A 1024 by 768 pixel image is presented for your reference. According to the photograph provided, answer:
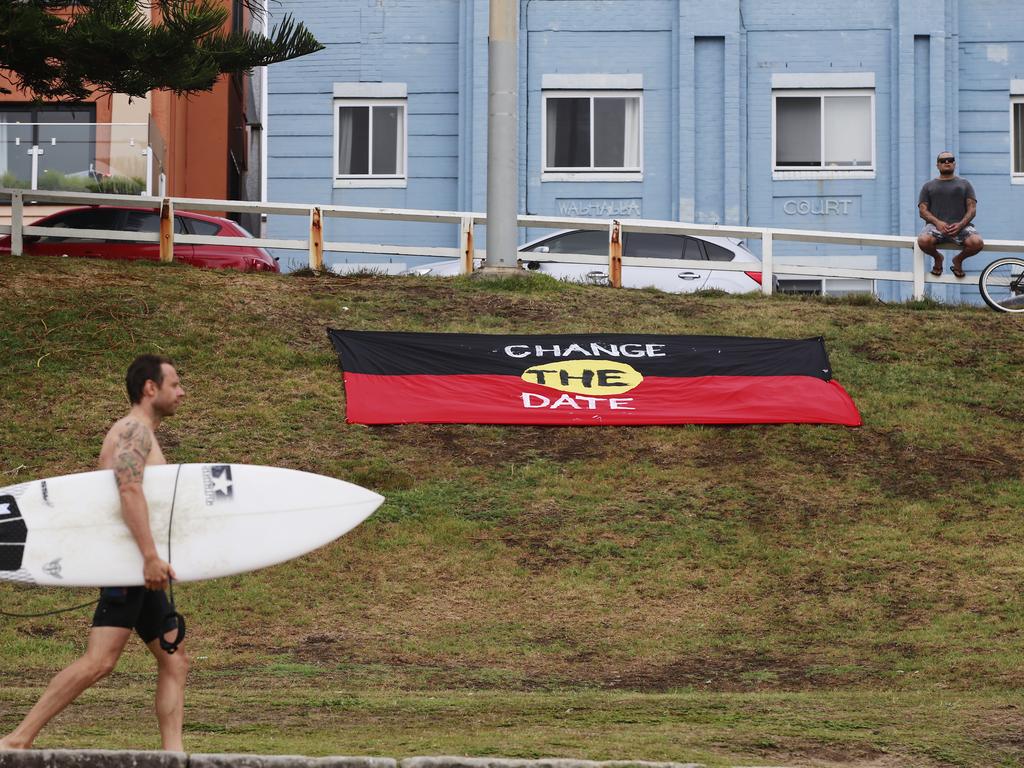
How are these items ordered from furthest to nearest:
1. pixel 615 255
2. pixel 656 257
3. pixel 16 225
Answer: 1. pixel 656 257
2. pixel 615 255
3. pixel 16 225

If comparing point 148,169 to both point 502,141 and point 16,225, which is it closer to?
point 16,225

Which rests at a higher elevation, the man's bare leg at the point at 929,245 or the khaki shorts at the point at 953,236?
the khaki shorts at the point at 953,236

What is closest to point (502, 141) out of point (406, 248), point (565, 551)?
point (406, 248)

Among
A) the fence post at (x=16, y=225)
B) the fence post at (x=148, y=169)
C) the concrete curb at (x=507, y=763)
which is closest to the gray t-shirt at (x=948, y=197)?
the fence post at (x=16, y=225)

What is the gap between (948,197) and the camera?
19469 mm

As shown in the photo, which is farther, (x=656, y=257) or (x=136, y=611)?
(x=656, y=257)

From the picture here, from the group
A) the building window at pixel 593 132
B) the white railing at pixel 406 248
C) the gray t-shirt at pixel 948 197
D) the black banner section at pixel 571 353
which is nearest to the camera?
the black banner section at pixel 571 353

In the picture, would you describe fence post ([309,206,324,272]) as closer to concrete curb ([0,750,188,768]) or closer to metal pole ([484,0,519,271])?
metal pole ([484,0,519,271])

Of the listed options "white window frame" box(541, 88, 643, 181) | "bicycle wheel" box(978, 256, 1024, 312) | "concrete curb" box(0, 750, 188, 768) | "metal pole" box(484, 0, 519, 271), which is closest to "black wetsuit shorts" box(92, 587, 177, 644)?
"concrete curb" box(0, 750, 188, 768)

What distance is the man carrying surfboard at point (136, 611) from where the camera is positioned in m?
6.80

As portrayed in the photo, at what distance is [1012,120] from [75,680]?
2474 centimetres

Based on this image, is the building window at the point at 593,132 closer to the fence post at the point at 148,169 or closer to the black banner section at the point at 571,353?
the fence post at the point at 148,169

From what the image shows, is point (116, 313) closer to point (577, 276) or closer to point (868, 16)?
point (577, 276)

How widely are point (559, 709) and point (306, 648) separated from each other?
2.87 metres
